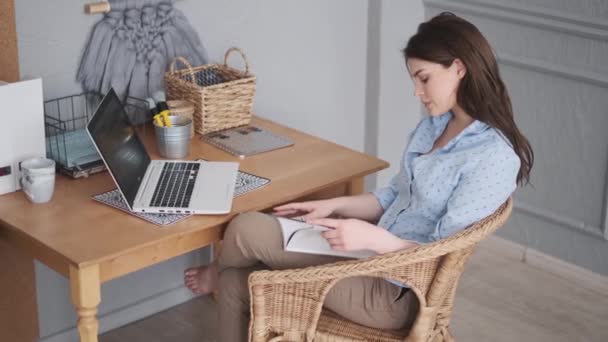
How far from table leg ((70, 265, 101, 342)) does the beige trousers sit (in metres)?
0.33

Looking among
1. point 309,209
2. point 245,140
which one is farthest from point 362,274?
→ point 245,140

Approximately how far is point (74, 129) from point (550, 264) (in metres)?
1.71

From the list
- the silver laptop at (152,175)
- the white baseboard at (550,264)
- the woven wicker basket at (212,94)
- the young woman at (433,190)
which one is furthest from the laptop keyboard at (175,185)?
the white baseboard at (550,264)

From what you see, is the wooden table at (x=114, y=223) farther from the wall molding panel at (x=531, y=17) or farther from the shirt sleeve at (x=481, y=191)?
the wall molding panel at (x=531, y=17)

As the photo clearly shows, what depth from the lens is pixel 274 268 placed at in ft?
7.19

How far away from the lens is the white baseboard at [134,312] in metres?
2.81

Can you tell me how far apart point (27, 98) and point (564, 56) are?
1.78m

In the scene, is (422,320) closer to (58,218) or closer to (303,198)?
(303,198)

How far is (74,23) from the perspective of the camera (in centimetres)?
257

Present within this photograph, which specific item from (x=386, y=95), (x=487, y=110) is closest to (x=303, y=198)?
(x=487, y=110)

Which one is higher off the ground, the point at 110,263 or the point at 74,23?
the point at 74,23

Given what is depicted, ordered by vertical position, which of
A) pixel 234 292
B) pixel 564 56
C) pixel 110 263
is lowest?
pixel 234 292

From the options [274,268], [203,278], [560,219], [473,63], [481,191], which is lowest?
[560,219]

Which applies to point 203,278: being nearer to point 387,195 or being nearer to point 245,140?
point 245,140
